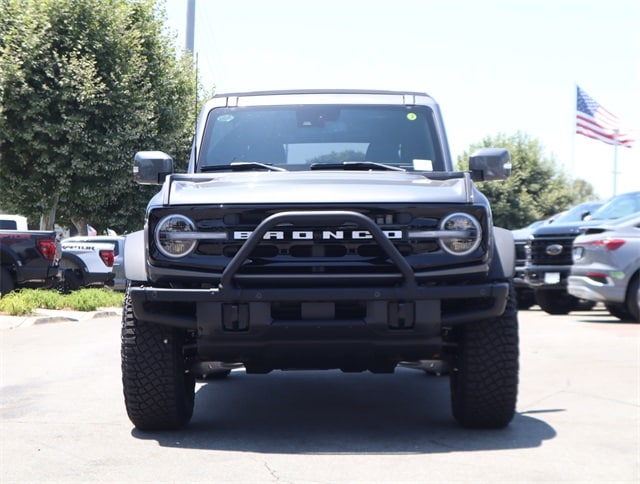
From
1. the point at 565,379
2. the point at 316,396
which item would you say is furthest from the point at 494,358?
the point at 565,379

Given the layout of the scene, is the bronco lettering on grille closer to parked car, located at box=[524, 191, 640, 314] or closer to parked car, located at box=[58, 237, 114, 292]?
parked car, located at box=[524, 191, 640, 314]

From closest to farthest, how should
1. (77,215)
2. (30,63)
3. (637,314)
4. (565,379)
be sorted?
(565,379) < (637,314) < (30,63) < (77,215)

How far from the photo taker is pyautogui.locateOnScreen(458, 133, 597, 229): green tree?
61.0 meters

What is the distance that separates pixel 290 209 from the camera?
5.83m

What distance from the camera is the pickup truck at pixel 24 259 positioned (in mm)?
18094

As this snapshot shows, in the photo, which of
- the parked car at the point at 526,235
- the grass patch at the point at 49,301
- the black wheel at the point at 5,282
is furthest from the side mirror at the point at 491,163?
the black wheel at the point at 5,282

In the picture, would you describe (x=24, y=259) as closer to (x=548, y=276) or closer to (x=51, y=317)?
(x=51, y=317)

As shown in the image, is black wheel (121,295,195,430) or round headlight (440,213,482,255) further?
black wheel (121,295,195,430)

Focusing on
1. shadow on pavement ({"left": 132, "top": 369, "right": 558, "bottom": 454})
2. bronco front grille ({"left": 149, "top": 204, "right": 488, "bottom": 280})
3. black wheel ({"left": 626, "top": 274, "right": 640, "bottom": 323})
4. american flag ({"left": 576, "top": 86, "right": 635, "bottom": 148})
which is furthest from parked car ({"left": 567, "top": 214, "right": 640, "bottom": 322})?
american flag ({"left": 576, "top": 86, "right": 635, "bottom": 148})

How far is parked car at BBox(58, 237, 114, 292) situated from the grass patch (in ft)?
11.2

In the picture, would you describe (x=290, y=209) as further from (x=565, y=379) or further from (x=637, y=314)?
(x=637, y=314)

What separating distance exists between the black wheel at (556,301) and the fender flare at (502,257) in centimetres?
1199

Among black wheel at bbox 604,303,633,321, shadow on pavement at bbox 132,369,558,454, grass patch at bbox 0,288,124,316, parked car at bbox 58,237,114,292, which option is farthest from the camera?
parked car at bbox 58,237,114,292

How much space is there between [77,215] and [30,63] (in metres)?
6.07
